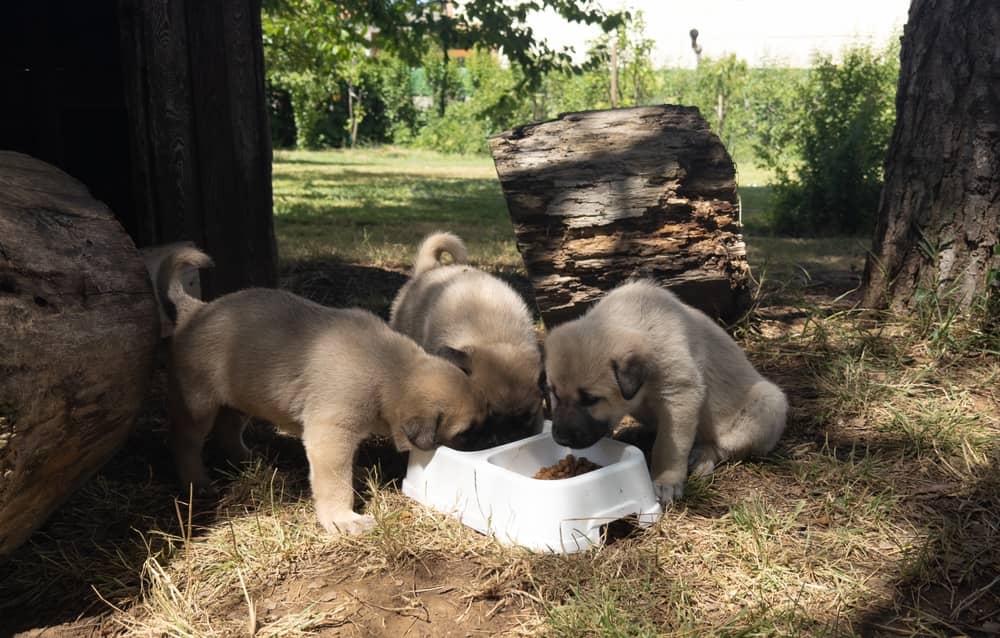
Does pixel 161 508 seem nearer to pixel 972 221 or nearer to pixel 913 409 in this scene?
pixel 913 409

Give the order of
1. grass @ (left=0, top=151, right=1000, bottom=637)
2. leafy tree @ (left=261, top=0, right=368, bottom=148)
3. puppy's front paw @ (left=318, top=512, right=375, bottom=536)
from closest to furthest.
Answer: grass @ (left=0, top=151, right=1000, bottom=637) → puppy's front paw @ (left=318, top=512, right=375, bottom=536) → leafy tree @ (left=261, top=0, right=368, bottom=148)

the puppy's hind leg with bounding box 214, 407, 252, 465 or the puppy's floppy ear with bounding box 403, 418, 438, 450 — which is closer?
the puppy's floppy ear with bounding box 403, 418, 438, 450

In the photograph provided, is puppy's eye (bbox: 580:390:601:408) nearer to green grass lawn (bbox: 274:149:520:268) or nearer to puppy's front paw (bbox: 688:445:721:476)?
puppy's front paw (bbox: 688:445:721:476)

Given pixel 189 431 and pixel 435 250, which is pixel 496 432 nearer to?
pixel 189 431

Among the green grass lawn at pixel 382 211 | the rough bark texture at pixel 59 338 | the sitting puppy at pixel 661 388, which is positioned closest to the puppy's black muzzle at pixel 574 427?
the sitting puppy at pixel 661 388

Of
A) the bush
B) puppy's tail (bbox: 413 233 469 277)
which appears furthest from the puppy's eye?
the bush

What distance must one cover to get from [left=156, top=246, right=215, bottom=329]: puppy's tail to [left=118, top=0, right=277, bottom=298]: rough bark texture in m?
1.14

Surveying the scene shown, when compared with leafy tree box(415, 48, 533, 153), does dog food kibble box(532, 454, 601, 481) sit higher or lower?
lower

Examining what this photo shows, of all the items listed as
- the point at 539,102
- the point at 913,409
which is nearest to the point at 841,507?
the point at 913,409

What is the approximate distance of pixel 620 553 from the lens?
298cm

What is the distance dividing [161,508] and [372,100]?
27.5 m

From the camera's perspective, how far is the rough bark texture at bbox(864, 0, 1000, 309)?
15.3 feet

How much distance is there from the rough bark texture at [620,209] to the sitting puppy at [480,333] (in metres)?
0.48

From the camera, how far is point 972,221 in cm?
476
